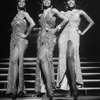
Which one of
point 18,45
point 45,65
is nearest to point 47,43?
point 45,65

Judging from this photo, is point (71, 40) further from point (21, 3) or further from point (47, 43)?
point (21, 3)

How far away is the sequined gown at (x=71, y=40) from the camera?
25.6 feet

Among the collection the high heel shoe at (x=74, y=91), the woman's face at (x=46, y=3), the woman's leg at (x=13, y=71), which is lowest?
the high heel shoe at (x=74, y=91)

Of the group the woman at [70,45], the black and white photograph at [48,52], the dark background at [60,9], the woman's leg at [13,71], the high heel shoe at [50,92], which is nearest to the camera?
the high heel shoe at [50,92]

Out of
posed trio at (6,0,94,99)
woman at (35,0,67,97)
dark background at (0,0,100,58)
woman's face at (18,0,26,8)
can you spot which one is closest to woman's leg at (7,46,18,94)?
posed trio at (6,0,94,99)

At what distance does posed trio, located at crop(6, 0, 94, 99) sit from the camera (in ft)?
24.8

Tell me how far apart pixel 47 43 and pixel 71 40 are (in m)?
0.53

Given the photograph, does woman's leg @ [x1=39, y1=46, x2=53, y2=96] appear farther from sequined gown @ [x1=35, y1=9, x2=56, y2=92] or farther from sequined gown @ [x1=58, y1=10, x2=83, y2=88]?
sequined gown @ [x1=58, y1=10, x2=83, y2=88]

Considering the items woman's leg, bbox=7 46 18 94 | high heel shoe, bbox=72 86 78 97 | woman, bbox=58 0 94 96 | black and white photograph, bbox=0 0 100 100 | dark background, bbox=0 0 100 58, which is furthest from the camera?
dark background, bbox=0 0 100 58

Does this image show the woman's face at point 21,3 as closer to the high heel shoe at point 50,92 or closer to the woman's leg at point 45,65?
the woman's leg at point 45,65

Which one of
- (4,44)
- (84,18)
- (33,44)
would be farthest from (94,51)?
(84,18)

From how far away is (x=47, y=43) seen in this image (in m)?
7.59

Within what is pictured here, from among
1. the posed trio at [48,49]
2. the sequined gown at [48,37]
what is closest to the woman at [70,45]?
the posed trio at [48,49]

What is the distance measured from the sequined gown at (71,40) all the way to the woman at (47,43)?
20 centimetres
